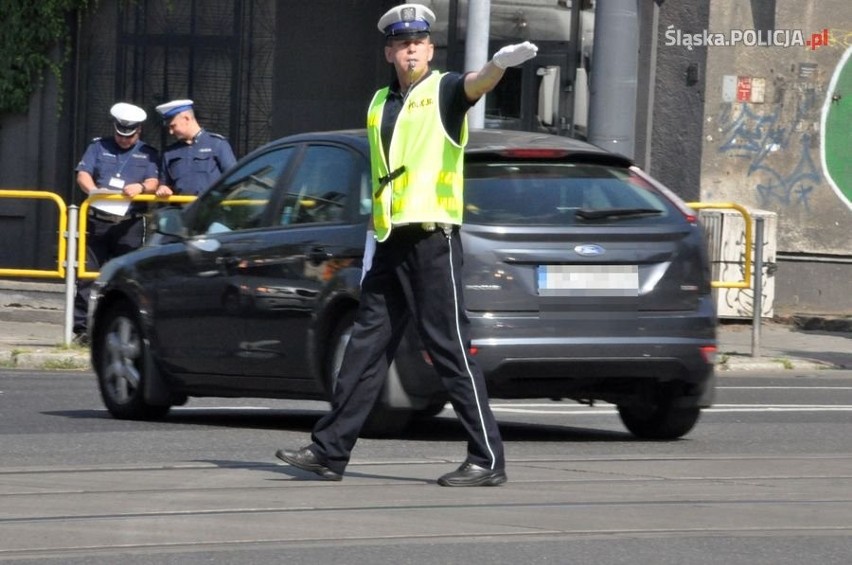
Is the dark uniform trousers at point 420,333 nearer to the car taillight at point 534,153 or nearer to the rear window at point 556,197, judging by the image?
the rear window at point 556,197

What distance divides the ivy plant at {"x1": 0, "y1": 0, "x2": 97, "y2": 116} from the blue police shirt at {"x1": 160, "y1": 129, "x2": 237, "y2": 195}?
21.5 ft

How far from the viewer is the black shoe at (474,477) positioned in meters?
7.33

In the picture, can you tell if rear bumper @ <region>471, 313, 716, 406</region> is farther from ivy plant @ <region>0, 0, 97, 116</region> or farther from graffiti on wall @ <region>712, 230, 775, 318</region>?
ivy plant @ <region>0, 0, 97, 116</region>

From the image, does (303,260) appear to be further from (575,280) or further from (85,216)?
(85,216)

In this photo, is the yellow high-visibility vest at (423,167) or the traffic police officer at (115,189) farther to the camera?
the traffic police officer at (115,189)

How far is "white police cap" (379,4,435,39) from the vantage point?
7230mm

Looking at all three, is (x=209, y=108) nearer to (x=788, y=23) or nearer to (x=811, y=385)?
(x=788, y=23)

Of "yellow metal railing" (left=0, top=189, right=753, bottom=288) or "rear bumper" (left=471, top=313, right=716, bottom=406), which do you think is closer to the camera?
"rear bumper" (left=471, top=313, right=716, bottom=406)

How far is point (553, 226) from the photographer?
29.0 feet

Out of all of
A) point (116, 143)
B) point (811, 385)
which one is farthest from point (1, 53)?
point (811, 385)

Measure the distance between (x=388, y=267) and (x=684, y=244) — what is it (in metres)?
2.19

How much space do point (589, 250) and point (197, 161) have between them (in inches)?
236

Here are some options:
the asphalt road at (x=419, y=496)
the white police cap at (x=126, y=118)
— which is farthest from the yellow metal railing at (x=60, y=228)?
the asphalt road at (x=419, y=496)

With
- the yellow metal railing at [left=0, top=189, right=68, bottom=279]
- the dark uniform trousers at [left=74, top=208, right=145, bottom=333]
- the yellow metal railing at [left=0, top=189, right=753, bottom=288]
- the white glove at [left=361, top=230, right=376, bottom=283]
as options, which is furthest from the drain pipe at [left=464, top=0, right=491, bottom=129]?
the white glove at [left=361, top=230, right=376, bottom=283]
